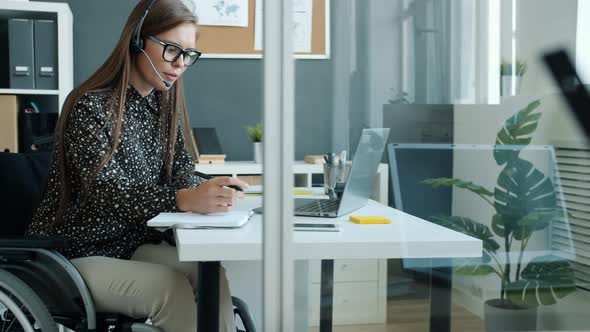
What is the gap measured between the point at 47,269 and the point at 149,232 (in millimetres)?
356

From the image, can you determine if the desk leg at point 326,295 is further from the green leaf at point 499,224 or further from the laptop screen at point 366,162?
the green leaf at point 499,224

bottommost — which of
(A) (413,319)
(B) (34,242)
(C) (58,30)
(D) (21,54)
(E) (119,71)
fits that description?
(A) (413,319)

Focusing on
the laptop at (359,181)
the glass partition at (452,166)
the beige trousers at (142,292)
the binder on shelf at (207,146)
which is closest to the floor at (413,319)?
the glass partition at (452,166)

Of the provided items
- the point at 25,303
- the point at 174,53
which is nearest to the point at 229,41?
the point at 174,53

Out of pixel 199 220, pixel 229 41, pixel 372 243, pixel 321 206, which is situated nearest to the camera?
pixel 372 243

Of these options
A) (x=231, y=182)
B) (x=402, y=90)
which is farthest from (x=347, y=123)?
(x=231, y=182)

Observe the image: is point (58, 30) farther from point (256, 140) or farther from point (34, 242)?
point (34, 242)

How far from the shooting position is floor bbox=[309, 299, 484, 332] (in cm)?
126

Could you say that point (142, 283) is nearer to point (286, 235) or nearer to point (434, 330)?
point (286, 235)

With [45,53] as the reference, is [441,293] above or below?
below

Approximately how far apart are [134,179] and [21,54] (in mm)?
1759

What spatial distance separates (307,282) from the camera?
1263 millimetres

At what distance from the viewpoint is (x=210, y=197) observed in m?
1.43

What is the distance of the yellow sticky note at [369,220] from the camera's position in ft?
4.29
